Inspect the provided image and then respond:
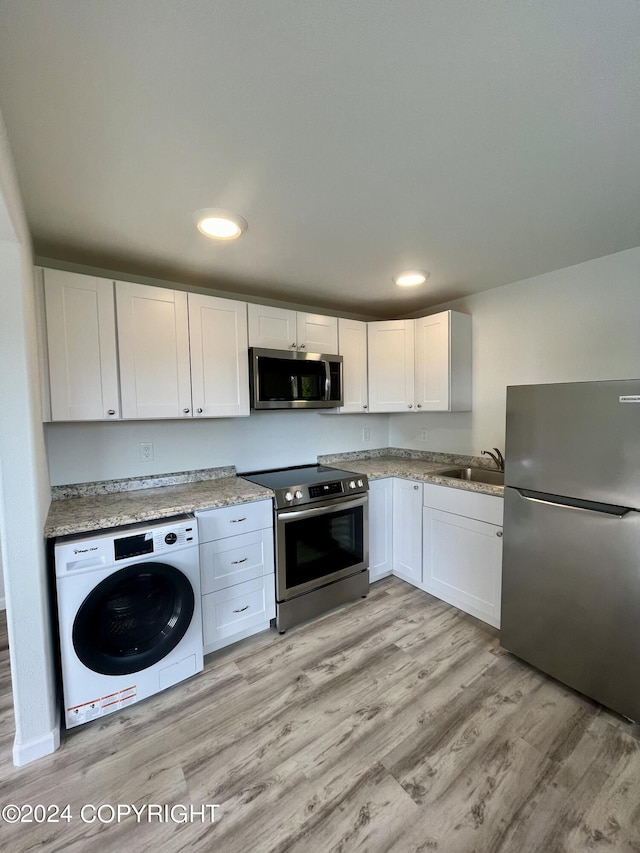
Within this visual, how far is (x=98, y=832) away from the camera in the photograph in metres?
1.25

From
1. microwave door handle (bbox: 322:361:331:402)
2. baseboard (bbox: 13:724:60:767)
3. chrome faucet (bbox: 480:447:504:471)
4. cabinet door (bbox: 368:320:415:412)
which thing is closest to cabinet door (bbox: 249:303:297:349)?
microwave door handle (bbox: 322:361:331:402)

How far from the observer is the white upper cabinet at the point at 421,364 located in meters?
2.87

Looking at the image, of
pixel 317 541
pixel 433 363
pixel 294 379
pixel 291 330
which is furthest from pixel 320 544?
pixel 433 363

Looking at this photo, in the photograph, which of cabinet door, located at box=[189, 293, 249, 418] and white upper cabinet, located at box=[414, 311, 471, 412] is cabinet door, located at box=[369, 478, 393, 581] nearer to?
white upper cabinet, located at box=[414, 311, 471, 412]

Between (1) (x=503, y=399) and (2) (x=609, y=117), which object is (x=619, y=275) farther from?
(2) (x=609, y=117)

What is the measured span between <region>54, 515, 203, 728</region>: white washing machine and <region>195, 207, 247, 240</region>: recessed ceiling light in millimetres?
1539

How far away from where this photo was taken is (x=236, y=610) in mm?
2178

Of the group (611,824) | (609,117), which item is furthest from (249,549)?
(609,117)

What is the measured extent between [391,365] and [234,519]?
192 cm

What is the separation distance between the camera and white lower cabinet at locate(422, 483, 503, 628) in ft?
7.40

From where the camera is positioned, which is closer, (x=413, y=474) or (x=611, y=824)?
(x=611, y=824)

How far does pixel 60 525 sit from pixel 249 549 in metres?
1.01

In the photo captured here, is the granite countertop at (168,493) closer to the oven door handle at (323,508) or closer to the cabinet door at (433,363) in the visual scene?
the oven door handle at (323,508)

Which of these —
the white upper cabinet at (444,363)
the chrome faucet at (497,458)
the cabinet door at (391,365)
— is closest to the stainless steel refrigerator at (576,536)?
the chrome faucet at (497,458)
